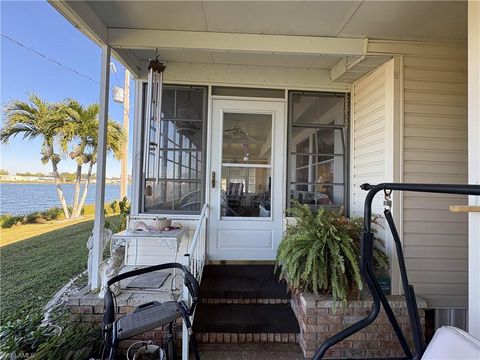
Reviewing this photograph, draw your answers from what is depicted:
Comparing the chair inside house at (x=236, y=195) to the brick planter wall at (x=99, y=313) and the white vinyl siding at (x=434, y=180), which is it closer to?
the brick planter wall at (x=99, y=313)

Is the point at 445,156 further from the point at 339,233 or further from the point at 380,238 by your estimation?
Answer: the point at 339,233

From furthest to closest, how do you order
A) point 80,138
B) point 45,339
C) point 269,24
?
point 80,138
point 269,24
point 45,339

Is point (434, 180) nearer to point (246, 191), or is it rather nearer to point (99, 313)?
point (246, 191)

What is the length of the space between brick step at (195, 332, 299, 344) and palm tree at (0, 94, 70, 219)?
180 inches

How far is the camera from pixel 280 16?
7.05 ft

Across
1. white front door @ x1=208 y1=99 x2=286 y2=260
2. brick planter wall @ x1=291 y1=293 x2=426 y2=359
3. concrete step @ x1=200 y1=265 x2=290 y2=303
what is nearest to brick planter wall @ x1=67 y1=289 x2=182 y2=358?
concrete step @ x1=200 y1=265 x2=290 y2=303

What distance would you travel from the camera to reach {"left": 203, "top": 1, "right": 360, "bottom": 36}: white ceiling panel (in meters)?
2.03

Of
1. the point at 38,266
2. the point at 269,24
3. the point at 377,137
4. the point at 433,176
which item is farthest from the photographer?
the point at 38,266

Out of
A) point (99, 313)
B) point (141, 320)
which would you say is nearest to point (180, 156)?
point (99, 313)

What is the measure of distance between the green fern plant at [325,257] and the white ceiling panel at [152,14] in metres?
2.05

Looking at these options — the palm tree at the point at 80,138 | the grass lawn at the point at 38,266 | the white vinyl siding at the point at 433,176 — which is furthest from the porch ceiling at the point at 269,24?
the palm tree at the point at 80,138

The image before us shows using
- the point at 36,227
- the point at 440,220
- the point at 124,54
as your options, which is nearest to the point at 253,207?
the point at 440,220

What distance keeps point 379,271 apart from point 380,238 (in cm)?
30

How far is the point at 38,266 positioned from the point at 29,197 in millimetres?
1230
